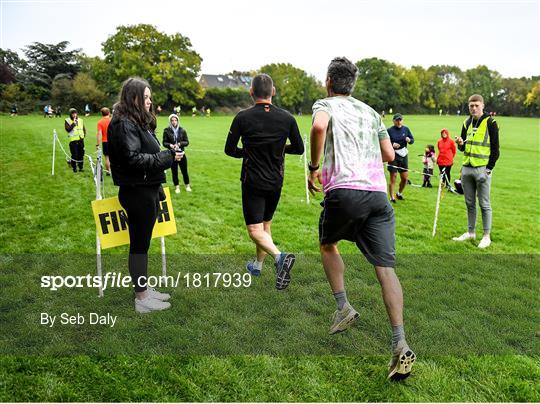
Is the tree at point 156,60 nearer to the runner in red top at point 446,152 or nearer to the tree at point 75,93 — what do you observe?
the tree at point 75,93

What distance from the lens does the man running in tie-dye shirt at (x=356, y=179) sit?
10.7ft

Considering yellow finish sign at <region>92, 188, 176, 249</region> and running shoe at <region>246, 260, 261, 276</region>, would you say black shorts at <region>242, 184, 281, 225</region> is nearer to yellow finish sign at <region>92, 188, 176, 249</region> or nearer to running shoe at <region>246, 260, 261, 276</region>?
running shoe at <region>246, 260, 261, 276</region>

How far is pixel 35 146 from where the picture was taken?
1962 cm

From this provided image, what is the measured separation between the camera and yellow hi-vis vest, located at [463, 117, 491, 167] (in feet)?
21.7

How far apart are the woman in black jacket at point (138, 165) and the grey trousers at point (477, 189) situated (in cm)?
480

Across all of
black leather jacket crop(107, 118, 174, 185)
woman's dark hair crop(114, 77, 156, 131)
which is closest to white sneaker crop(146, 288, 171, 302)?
black leather jacket crop(107, 118, 174, 185)

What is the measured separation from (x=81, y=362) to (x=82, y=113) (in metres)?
59.8

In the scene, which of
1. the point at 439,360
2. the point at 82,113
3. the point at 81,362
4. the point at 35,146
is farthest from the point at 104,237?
the point at 82,113

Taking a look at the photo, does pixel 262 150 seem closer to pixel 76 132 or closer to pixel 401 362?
pixel 401 362

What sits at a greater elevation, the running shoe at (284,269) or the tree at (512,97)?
the tree at (512,97)

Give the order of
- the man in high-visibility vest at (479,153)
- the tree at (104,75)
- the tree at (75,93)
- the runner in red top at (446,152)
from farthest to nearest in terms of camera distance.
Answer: the tree at (104,75)
the tree at (75,93)
the runner in red top at (446,152)
the man in high-visibility vest at (479,153)

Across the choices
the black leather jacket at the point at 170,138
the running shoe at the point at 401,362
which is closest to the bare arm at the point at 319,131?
the running shoe at the point at 401,362
